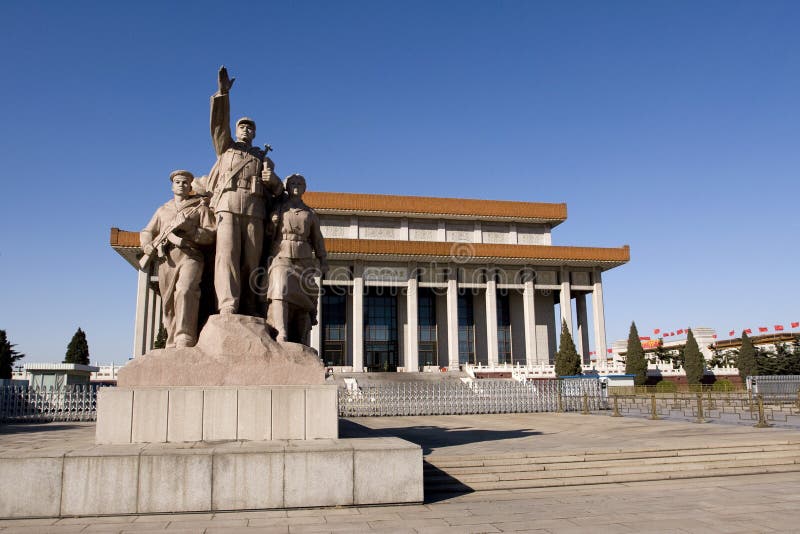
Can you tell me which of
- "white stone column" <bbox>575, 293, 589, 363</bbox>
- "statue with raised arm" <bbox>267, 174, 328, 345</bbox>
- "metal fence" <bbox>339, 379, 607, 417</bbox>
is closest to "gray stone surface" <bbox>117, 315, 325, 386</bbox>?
"statue with raised arm" <bbox>267, 174, 328, 345</bbox>

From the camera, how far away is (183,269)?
22.3 ft

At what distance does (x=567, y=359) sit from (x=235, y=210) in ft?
91.7

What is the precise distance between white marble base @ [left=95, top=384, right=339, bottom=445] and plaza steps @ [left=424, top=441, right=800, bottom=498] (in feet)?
5.47

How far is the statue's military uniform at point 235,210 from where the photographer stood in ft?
22.2

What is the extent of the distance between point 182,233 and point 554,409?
14.9 meters

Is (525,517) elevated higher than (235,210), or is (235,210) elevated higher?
(235,210)

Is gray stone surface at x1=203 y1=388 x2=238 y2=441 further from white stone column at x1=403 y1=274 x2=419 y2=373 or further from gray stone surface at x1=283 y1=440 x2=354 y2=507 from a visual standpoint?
white stone column at x1=403 y1=274 x2=419 y2=373

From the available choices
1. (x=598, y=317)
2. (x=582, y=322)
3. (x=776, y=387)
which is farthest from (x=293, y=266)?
(x=582, y=322)

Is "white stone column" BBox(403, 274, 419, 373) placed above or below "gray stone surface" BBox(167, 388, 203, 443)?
above

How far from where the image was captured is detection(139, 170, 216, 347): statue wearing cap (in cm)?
668

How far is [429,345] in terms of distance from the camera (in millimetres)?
41594

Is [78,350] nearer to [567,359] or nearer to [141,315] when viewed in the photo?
[141,315]

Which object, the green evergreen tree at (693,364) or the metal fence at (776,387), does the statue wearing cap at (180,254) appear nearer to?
the metal fence at (776,387)

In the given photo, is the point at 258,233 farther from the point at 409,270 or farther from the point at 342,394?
the point at 409,270
